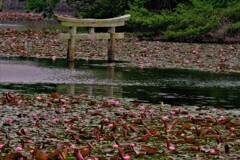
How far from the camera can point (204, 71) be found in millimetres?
21031

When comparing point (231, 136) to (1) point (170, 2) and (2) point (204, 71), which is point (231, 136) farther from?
(1) point (170, 2)

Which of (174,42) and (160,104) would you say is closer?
(160,104)

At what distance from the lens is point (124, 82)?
676 inches

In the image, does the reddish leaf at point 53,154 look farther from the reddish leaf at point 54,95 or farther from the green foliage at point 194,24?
the green foliage at point 194,24

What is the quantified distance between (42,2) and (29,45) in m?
29.9

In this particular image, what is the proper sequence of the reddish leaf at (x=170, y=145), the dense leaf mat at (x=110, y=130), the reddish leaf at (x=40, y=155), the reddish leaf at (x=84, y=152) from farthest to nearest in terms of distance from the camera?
the reddish leaf at (x=170, y=145) < the dense leaf mat at (x=110, y=130) < the reddish leaf at (x=84, y=152) < the reddish leaf at (x=40, y=155)

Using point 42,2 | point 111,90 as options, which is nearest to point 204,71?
point 111,90

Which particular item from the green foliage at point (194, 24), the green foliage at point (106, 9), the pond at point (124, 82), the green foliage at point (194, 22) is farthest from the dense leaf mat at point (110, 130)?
the green foliage at point (106, 9)

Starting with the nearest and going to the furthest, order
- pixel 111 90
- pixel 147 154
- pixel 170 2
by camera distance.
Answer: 1. pixel 147 154
2. pixel 111 90
3. pixel 170 2

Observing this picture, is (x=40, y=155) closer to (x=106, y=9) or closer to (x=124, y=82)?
(x=124, y=82)

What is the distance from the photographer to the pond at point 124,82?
14609mm

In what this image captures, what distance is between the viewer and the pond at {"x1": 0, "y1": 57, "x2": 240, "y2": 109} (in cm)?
1461

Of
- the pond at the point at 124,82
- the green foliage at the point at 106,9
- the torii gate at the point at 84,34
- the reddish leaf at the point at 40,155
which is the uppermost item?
the green foliage at the point at 106,9

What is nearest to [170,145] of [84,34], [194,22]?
[84,34]
